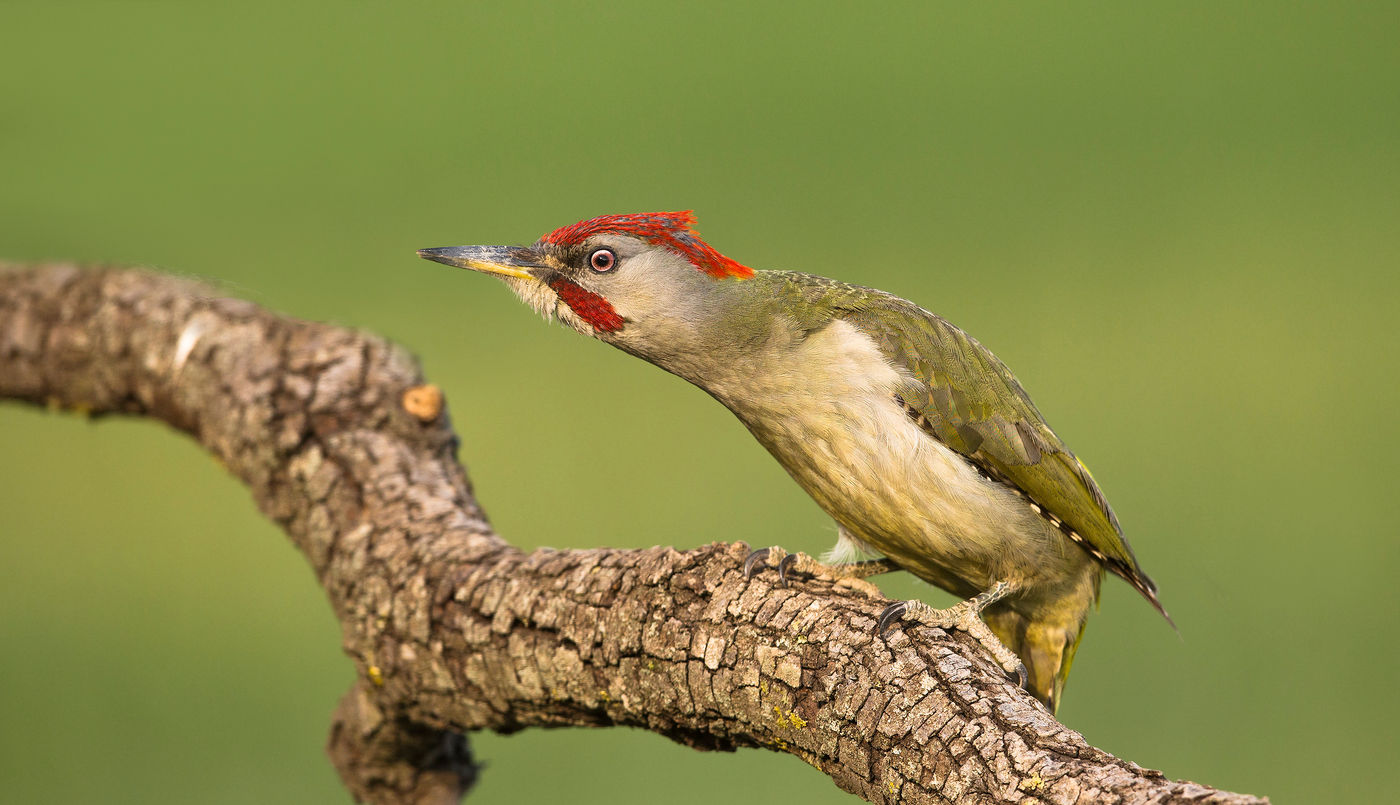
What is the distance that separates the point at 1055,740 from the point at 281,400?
203 cm

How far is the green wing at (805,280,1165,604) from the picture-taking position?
2125mm

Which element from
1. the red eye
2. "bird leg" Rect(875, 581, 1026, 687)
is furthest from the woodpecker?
"bird leg" Rect(875, 581, 1026, 687)

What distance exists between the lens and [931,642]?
1.69m

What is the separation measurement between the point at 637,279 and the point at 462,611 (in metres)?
0.76

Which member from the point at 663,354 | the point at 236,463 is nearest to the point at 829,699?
the point at 663,354

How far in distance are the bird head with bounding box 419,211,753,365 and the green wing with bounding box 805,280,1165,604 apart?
0.80ft

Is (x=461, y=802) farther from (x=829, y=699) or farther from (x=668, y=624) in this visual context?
(x=829, y=699)

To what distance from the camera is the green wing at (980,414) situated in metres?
2.12

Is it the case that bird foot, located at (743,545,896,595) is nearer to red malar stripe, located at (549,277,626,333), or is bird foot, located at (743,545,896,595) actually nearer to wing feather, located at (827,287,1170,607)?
wing feather, located at (827,287,1170,607)

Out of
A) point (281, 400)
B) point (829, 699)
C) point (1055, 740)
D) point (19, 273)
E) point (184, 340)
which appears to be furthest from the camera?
point (19, 273)

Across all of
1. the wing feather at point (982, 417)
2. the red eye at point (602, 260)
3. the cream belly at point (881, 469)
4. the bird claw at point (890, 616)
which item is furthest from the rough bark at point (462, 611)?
the red eye at point (602, 260)

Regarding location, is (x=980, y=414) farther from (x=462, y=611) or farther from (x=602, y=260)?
(x=462, y=611)

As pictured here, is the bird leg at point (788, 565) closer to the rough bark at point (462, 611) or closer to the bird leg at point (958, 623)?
the rough bark at point (462, 611)

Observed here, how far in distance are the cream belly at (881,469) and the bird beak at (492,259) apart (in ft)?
1.57
